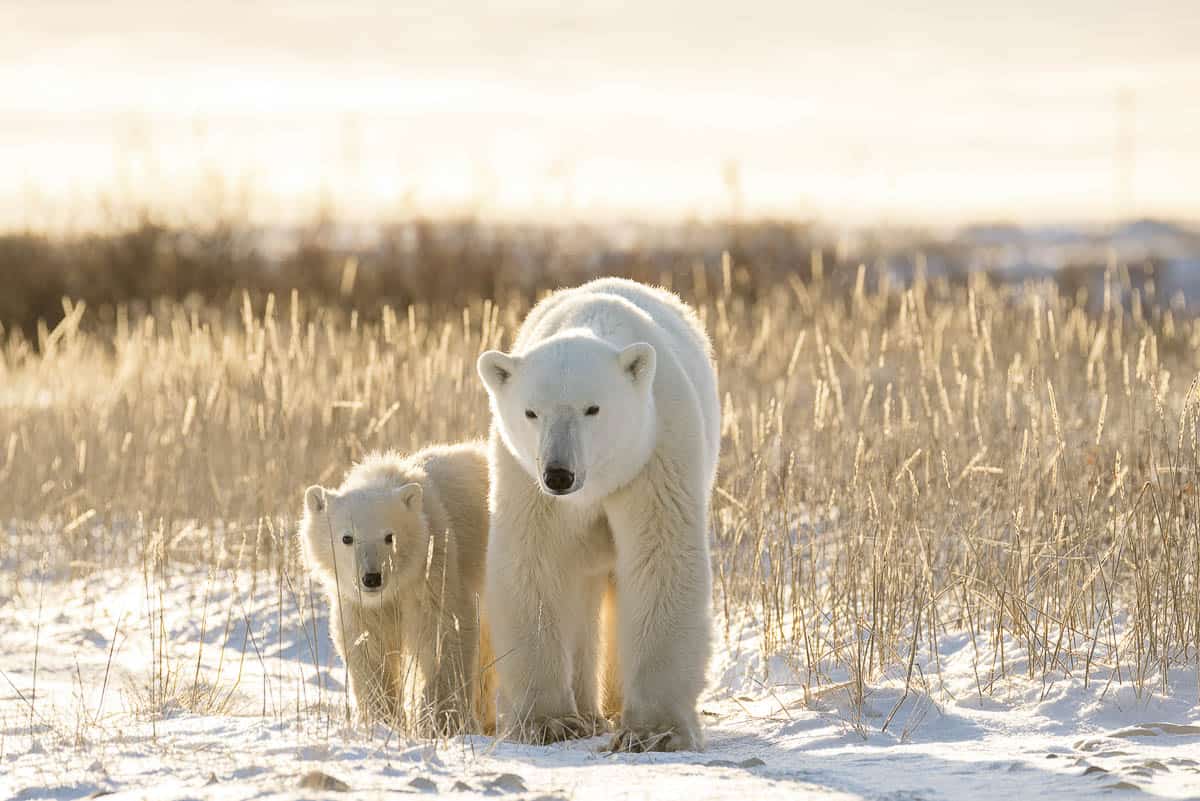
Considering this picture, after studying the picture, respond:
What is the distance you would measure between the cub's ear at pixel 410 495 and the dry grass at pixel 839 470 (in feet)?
2.04

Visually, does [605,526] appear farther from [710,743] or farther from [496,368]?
[710,743]

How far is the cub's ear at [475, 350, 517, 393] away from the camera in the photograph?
458 centimetres

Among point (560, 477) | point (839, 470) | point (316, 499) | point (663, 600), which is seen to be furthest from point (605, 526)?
point (839, 470)

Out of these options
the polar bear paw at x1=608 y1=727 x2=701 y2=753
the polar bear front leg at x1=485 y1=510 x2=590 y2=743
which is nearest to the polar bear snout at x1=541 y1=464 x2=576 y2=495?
the polar bear front leg at x1=485 y1=510 x2=590 y2=743

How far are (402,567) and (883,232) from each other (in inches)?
720

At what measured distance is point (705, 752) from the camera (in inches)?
178

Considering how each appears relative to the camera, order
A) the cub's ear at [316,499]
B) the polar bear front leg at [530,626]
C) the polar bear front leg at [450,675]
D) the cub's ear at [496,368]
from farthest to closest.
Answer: the cub's ear at [316,499]
the polar bear front leg at [450,675]
the polar bear front leg at [530,626]
the cub's ear at [496,368]

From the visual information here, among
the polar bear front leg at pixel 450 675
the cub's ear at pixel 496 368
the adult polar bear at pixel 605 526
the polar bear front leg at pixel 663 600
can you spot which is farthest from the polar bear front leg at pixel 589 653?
the cub's ear at pixel 496 368

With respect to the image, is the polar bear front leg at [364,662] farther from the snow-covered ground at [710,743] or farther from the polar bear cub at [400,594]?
the snow-covered ground at [710,743]

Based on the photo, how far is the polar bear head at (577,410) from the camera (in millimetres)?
4277

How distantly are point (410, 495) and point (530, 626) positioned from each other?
33.2 inches

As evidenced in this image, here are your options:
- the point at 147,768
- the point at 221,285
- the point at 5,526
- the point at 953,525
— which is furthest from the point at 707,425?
the point at 221,285

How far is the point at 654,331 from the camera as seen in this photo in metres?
5.14

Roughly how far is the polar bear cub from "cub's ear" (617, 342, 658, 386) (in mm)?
1010
